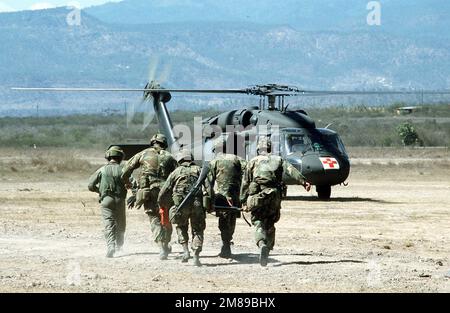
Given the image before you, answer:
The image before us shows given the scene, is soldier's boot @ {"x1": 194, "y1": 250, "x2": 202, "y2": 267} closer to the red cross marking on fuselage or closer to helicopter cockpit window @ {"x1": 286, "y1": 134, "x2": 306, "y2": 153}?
the red cross marking on fuselage

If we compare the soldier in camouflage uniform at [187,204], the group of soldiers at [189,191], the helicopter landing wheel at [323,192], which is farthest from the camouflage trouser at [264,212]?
the helicopter landing wheel at [323,192]

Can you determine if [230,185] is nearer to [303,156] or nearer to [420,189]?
[303,156]

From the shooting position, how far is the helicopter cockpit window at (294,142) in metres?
30.7

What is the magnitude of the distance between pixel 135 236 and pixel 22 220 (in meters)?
3.73

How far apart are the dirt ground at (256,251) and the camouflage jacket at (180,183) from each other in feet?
3.01

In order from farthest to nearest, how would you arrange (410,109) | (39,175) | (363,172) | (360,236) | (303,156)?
(410,109) → (363,172) → (39,175) → (303,156) → (360,236)

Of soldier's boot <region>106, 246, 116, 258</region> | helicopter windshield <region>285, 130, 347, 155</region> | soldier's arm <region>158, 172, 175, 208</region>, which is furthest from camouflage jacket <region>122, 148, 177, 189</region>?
helicopter windshield <region>285, 130, 347, 155</region>

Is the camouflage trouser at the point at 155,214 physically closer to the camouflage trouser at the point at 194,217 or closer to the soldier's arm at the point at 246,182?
the camouflage trouser at the point at 194,217

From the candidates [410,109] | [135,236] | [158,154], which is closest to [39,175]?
[135,236]

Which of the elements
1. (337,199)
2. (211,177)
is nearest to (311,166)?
(337,199)

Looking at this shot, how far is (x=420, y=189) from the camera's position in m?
35.5

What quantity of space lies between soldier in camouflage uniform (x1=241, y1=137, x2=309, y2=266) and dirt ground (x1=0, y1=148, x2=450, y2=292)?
15.5 inches

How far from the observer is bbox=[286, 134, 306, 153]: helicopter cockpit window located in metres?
30.7

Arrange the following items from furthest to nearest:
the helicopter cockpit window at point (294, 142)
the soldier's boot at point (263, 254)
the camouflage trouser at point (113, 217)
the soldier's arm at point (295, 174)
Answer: the helicopter cockpit window at point (294, 142), the camouflage trouser at point (113, 217), the soldier's arm at point (295, 174), the soldier's boot at point (263, 254)
